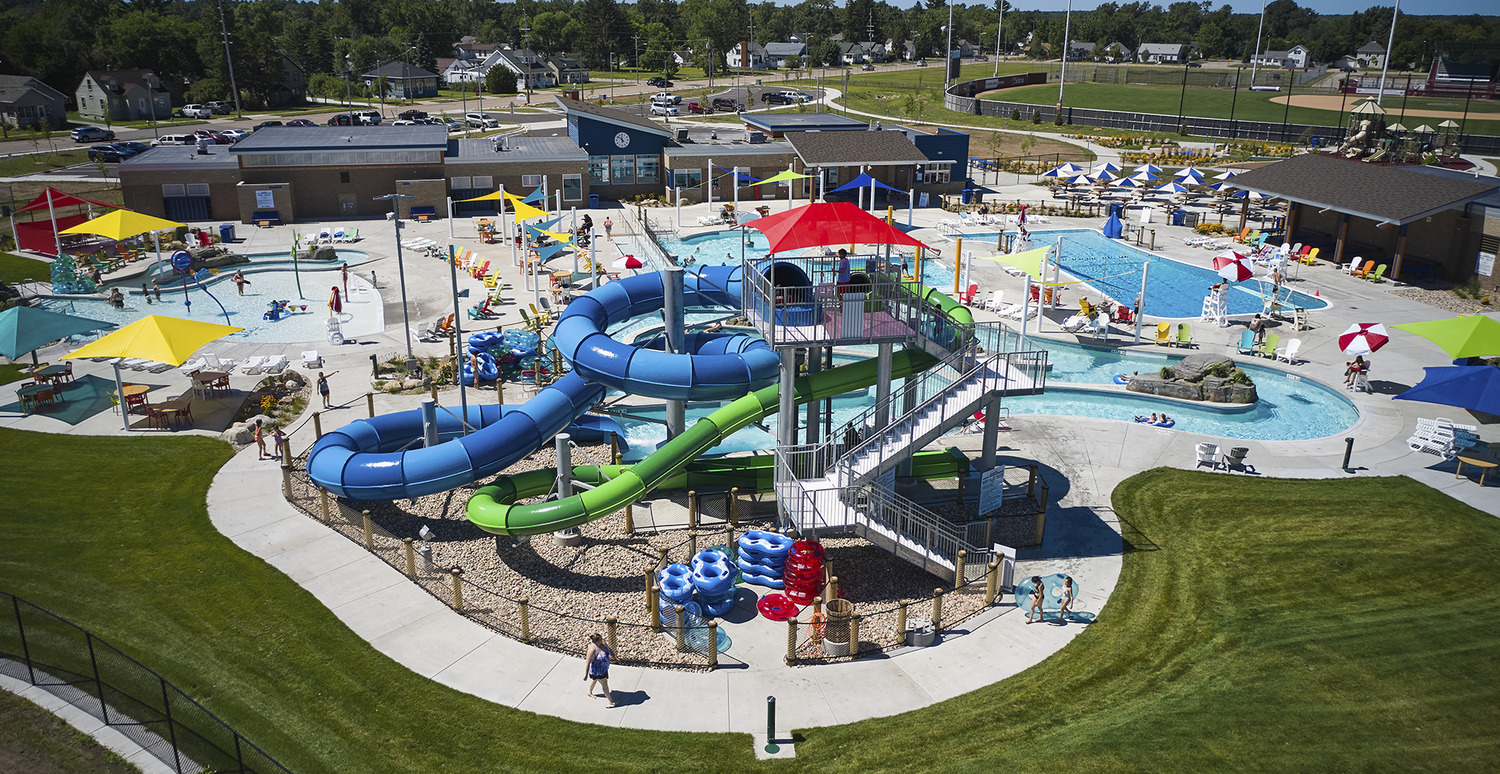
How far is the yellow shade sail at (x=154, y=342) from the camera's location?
2509 cm

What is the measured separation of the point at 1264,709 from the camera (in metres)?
14.8

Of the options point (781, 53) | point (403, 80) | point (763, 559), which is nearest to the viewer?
point (763, 559)

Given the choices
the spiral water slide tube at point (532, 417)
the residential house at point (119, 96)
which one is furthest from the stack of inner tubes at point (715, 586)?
the residential house at point (119, 96)

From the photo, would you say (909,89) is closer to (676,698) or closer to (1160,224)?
(1160,224)

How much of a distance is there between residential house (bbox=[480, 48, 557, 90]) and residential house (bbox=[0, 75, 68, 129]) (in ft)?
171

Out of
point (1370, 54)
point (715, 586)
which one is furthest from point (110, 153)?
point (1370, 54)

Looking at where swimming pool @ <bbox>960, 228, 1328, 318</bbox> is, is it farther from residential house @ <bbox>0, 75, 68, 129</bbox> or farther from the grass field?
residential house @ <bbox>0, 75, 68, 129</bbox>

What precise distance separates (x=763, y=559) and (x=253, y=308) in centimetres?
2784

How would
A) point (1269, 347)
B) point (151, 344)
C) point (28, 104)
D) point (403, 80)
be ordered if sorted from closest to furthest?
point (151, 344) < point (1269, 347) < point (28, 104) < point (403, 80)

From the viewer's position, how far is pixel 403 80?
117562 mm

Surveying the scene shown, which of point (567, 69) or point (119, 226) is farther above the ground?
point (567, 69)

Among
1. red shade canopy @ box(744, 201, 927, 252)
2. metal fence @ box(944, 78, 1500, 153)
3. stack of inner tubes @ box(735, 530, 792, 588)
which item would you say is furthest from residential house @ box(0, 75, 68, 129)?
stack of inner tubes @ box(735, 530, 792, 588)

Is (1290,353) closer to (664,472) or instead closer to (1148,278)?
(1148,278)

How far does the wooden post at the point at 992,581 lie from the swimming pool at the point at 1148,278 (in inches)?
893
